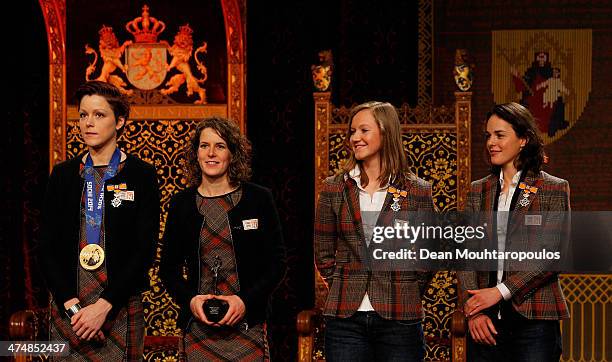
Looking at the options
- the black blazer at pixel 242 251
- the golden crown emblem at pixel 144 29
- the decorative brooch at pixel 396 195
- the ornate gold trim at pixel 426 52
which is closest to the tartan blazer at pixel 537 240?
the decorative brooch at pixel 396 195

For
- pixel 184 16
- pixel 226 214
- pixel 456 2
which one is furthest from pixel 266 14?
pixel 226 214

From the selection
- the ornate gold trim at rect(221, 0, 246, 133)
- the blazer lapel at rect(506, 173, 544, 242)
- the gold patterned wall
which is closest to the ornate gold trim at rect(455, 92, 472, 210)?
the gold patterned wall

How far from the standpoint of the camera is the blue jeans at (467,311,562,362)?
328 cm

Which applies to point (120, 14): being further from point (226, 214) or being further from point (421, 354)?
point (421, 354)

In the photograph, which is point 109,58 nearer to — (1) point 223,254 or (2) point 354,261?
(1) point 223,254

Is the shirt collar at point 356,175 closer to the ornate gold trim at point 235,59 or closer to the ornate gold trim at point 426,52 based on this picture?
the ornate gold trim at point 235,59

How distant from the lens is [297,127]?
18.2ft

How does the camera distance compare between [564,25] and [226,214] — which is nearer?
[226,214]

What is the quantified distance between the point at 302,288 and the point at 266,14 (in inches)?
62.9

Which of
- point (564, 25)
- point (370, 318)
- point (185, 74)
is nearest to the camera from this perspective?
point (370, 318)

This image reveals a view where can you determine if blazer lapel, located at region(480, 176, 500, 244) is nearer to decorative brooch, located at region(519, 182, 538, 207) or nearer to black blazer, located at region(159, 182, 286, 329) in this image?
decorative brooch, located at region(519, 182, 538, 207)

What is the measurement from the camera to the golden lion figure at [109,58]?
5195 mm

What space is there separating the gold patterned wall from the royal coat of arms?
3.09 ft

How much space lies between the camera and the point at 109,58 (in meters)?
5.20
